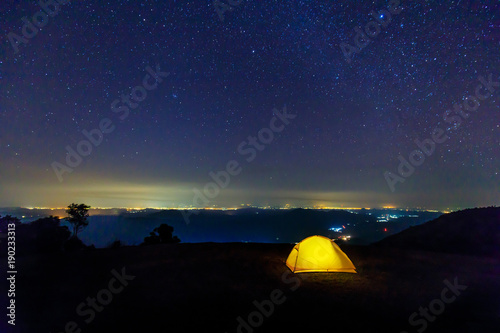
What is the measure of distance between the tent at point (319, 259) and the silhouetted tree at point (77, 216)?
2169cm

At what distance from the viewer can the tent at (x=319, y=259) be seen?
959 cm

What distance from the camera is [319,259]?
9.73 meters

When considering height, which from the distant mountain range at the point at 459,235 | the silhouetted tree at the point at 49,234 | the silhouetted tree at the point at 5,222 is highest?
the silhouetted tree at the point at 5,222

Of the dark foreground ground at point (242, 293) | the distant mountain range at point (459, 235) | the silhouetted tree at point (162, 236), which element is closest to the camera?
the dark foreground ground at point (242, 293)

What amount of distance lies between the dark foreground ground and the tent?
31 centimetres

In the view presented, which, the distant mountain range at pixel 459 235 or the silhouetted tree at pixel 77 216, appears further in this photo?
the silhouetted tree at pixel 77 216

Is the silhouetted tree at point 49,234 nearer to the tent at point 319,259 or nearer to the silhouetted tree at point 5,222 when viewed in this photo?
the silhouetted tree at point 5,222

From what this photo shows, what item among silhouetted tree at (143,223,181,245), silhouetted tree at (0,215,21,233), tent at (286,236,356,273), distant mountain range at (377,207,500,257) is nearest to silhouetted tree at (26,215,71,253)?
silhouetted tree at (0,215,21,233)

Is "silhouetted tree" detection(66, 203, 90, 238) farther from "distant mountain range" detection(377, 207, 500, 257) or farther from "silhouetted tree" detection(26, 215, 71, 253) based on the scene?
"distant mountain range" detection(377, 207, 500, 257)

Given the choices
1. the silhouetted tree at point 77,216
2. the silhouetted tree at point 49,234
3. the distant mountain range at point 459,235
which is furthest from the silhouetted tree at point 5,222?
the distant mountain range at point 459,235

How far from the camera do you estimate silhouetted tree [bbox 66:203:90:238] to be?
77.4 feet

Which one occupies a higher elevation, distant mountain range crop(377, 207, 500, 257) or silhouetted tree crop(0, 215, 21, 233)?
silhouetted tree crop(0, 215, 21, 233)

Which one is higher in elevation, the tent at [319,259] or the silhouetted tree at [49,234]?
the silhouetted tree at [49,234]

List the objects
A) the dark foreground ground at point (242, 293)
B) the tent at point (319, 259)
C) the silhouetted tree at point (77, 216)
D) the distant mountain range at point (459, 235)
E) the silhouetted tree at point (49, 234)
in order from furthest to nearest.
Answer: the silhouetted tree at point (77, 216) → the silhouetted tree at point (49, 234) → the distant mountain range at point (459, 235) → the tent at point (319, 259) → the dark foreground ground at point (242, 293)
